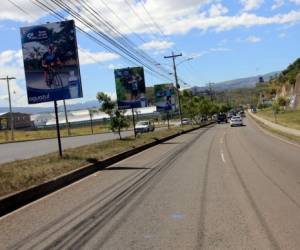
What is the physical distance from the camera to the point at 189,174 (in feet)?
56.3

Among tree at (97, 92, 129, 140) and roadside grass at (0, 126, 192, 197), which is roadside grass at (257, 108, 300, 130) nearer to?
tree at (97, 92, 129, 140)

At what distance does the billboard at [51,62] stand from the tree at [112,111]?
13.8m

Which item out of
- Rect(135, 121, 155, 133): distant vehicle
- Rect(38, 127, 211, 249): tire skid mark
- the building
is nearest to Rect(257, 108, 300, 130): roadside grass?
Rect(135, 121, 155, 133): distant vehicle

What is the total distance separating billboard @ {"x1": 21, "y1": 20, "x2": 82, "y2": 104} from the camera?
22984 millimetres

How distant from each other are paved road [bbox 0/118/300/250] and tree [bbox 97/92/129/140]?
20.8 metres

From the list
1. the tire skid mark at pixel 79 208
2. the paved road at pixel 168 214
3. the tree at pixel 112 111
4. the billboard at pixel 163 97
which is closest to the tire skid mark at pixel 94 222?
the paved road at pixel 168 214

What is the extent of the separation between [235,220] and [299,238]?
64.0 inches

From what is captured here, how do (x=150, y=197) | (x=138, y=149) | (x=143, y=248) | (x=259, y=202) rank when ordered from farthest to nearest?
1. (x=138, y=149)
2. (x=150, y=197)
3. (x=259, y=202)
4. (x=143, y=248)

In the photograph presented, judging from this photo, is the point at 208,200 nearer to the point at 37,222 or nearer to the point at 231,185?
the point at 231,185

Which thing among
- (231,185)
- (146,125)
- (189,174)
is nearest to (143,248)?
(231,185)

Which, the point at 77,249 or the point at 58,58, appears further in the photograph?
the point at 58,58

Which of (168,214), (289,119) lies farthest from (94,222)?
(289,119)

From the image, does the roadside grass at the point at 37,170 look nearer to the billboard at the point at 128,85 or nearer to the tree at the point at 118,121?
the tree at the point at 118,121

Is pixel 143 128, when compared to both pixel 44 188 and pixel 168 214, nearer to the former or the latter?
pixel 44 188
